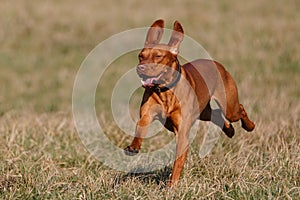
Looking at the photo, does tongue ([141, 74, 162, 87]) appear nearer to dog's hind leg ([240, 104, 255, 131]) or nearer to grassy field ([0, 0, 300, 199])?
grassy field ([0, 0, 300, 199])

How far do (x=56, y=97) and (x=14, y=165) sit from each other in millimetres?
7083

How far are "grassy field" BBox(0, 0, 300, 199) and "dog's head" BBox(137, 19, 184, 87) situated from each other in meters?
0.96

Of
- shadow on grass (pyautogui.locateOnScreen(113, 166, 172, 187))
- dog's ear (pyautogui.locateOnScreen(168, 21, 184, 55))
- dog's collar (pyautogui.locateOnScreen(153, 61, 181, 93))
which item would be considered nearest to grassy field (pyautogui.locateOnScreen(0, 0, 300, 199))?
shadow on grass (pyautogui.locateOnScreen(113, 166, 172, 187))

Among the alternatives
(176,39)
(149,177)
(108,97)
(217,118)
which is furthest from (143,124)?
(108,97)

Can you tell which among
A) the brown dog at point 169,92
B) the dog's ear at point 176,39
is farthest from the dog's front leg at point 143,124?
the dog's ear at point 176,39

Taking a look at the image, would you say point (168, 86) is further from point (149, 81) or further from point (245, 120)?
point (245, 120)

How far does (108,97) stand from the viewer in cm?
1349

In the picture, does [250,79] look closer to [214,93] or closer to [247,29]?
[247,29]

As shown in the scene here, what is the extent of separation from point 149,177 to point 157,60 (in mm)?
1398

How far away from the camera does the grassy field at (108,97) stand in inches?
228

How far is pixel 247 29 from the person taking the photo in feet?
55.6

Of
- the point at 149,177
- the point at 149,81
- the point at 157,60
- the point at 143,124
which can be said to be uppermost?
the point at 157,60

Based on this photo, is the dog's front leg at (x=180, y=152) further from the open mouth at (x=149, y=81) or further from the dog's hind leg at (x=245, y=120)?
the dog's hind leg at (x=245, y=120)

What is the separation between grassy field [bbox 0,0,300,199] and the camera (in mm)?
5797
